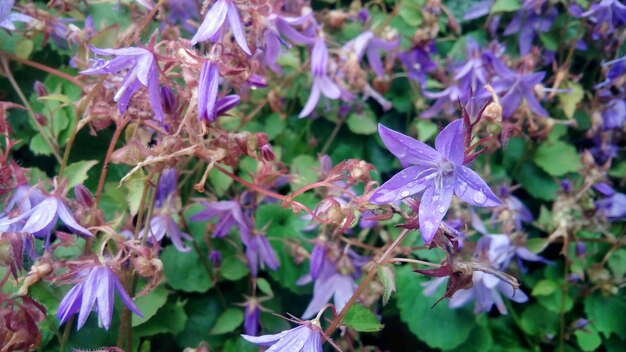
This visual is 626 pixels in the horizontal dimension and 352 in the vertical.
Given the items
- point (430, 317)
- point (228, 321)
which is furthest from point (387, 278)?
point (430, 317)

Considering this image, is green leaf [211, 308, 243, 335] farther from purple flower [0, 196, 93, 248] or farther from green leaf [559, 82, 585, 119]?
green leaf [559, 82, 585, 119]

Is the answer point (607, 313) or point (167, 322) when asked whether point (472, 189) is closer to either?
point (167, 322)

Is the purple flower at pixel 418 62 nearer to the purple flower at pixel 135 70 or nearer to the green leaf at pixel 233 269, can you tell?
the green leaf at pixel 233 269

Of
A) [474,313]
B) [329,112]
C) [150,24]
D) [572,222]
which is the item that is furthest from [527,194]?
[150,24]

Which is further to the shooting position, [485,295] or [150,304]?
[485,295]

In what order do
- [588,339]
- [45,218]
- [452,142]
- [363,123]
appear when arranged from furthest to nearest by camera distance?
[363,123], [588,339], [45,218], [452,142]

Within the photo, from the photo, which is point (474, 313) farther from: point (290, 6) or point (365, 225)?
point (290, 6)

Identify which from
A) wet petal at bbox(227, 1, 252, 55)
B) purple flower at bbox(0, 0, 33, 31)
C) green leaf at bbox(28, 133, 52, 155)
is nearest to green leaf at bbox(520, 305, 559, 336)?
Answer: wet petal at bbox(227, 1, 252, 55)

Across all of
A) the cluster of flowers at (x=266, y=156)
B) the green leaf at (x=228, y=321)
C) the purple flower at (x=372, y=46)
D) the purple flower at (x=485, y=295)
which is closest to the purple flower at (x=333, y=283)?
the cluster of flowers at (x=266, y=156)
